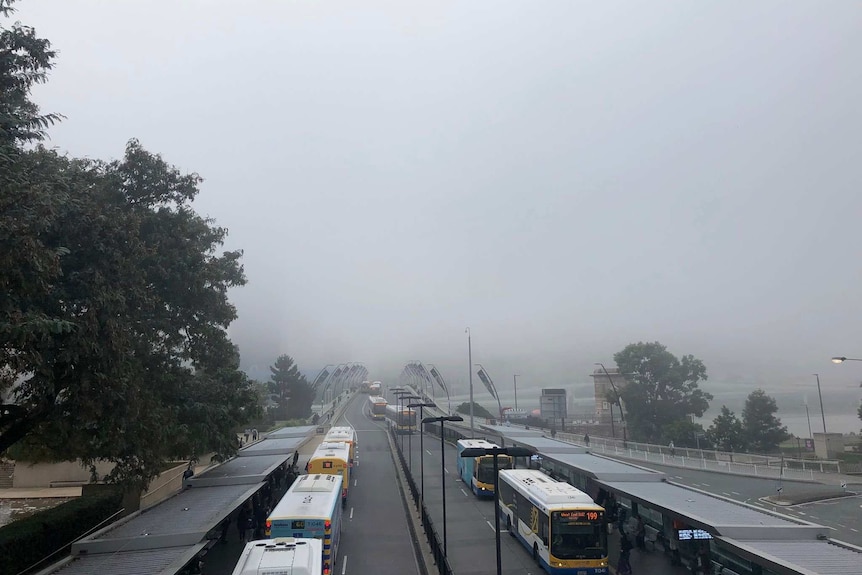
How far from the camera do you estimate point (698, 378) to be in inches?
2707

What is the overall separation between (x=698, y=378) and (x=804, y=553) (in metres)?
59.1

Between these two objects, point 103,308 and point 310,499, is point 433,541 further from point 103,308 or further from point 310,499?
point 103,308

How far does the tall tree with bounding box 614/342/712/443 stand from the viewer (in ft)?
222

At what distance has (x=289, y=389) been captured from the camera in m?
122

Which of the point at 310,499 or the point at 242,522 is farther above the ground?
the point at 310,499

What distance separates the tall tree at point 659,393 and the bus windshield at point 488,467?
3973cm

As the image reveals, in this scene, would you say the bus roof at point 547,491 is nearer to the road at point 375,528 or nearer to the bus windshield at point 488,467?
the road at point 375,528

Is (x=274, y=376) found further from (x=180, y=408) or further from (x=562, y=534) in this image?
(x=562, y=534)

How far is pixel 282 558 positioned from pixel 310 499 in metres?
7.43

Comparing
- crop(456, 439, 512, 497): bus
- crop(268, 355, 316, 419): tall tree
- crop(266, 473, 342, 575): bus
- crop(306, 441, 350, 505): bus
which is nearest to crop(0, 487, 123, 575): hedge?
crop(266, 473, 342, 575): bus

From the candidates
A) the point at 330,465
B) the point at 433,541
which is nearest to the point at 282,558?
the point at 433,541

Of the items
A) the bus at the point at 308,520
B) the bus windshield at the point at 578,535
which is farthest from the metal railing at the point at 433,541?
the bus windshield at the point at 578,535

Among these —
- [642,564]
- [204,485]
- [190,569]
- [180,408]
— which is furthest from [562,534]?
[180,408]

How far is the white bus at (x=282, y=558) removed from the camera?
12219 mm
